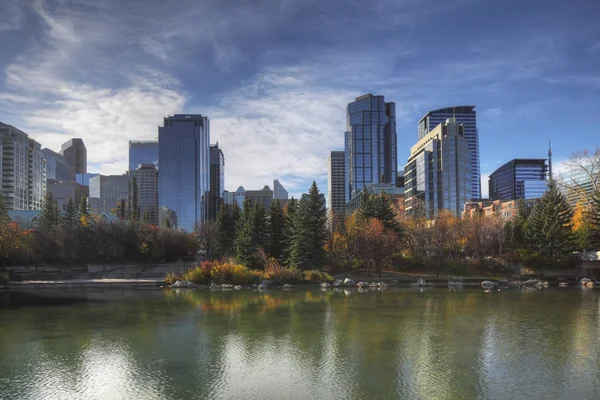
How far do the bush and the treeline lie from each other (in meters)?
30.1

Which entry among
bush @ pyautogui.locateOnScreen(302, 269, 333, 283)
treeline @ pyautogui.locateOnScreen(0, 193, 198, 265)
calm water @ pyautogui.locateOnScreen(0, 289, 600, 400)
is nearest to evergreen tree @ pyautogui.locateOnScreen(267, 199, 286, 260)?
bush @ pyautogui.locateOnScreen(302, 269, 333, 283)

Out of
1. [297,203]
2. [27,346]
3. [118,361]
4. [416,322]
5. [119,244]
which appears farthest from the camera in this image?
[119,244]

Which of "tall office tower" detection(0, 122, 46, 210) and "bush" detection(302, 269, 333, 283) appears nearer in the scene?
"bush" detection(302, 269, 333, 283)

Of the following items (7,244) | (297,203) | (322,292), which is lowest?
(322,292)

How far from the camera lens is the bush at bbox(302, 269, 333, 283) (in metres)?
52.4

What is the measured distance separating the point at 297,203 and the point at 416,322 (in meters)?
36.4

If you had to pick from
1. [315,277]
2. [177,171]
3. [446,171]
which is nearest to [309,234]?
[315,277]

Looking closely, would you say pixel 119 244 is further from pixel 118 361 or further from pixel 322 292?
pixel 118 361

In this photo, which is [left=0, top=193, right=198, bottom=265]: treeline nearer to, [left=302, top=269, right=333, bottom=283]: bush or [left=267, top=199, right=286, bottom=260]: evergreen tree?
[left=267, top=199, right=286, bottom=260]: evergreen tree

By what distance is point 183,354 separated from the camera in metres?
20.2

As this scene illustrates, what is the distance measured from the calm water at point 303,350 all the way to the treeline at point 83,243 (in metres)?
27.0

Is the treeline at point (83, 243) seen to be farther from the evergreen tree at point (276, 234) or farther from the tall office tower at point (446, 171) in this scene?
the tall office tower at point (446, 171)

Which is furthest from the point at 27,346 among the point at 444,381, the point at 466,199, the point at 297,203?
the point at 466,199

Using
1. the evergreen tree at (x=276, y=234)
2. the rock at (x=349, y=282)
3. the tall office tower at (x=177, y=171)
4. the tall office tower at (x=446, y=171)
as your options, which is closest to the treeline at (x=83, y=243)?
the evergreen tree at (x=276, y=234)
